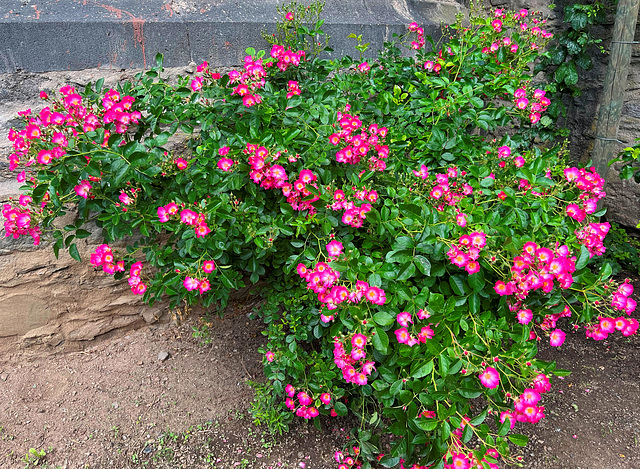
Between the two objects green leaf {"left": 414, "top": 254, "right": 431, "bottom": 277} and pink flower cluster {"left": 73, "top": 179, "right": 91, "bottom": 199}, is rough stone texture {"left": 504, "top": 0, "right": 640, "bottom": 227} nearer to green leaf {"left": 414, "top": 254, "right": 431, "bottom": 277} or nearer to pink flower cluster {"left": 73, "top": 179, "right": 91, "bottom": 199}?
green leaf {"left": 414, "top": 254, "right": 431, "bottom": 277}

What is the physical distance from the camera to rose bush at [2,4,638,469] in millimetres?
1256

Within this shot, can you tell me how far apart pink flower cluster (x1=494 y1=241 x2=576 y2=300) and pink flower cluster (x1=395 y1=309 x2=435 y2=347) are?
0.25 meters

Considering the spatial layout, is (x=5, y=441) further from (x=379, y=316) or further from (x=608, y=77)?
(x=608, y=77)

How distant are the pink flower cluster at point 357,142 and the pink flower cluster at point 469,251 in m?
0.52

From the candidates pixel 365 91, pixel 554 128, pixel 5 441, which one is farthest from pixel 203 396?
pixel 554 128

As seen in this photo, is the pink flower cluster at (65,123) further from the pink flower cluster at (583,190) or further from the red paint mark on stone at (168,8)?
the pink flower cluster at (583,190)

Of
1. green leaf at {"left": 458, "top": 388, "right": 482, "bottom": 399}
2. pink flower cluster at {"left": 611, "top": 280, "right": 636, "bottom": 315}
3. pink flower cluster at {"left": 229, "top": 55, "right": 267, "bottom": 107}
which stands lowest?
green leaf at {"left": 458, "top": 388, "right": 482, "bottom": 399}

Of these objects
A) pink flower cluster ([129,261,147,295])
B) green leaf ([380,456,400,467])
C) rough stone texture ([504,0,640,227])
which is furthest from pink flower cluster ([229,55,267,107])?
rough stone texture ([504,0,640,227])

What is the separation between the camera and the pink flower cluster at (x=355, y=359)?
1.25 meters

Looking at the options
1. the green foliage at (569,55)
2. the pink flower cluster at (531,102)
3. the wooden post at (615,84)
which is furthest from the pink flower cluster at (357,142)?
the wooden post at (615,84)

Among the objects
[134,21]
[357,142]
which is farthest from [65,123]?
[357,142]

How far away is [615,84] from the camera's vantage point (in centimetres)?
271

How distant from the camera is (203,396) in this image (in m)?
1.94

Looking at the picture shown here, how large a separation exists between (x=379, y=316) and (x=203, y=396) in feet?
3.53
